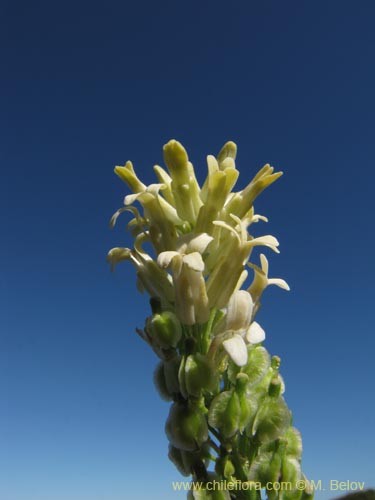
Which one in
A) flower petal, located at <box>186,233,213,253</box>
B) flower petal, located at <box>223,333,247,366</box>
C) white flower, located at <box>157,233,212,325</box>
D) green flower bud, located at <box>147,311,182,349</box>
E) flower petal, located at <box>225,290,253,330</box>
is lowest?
flower petal, located at <box>223,333,247,366</box>

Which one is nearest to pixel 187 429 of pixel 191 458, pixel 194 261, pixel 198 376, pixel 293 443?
pixel 191 458

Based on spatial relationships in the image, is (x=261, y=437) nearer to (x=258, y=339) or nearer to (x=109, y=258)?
(x=258, y=339)

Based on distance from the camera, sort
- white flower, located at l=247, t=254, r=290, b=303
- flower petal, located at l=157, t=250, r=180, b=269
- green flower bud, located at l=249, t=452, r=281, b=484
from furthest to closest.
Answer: white flower, located at l=247, t=254, r=290, b=303, flower petal, located at l=157, t=250, r=180, b=269, green flower bud, located at l=249, t=452, r=281, b=484

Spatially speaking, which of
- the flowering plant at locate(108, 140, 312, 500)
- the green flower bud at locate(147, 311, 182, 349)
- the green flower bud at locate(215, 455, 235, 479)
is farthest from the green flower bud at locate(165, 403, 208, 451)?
the green flower bud at locate(147, 311, 182, 349)

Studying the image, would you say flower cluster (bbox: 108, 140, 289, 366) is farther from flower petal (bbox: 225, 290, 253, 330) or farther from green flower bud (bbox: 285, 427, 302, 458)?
green flower bud (bbox: 285, 427, 302, 458)

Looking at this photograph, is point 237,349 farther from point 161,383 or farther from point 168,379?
point 161,383

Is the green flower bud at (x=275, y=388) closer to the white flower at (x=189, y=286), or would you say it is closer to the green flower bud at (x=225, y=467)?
the green flower bud at (x=225, y=467)

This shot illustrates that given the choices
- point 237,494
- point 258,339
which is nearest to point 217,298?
point 258,339
